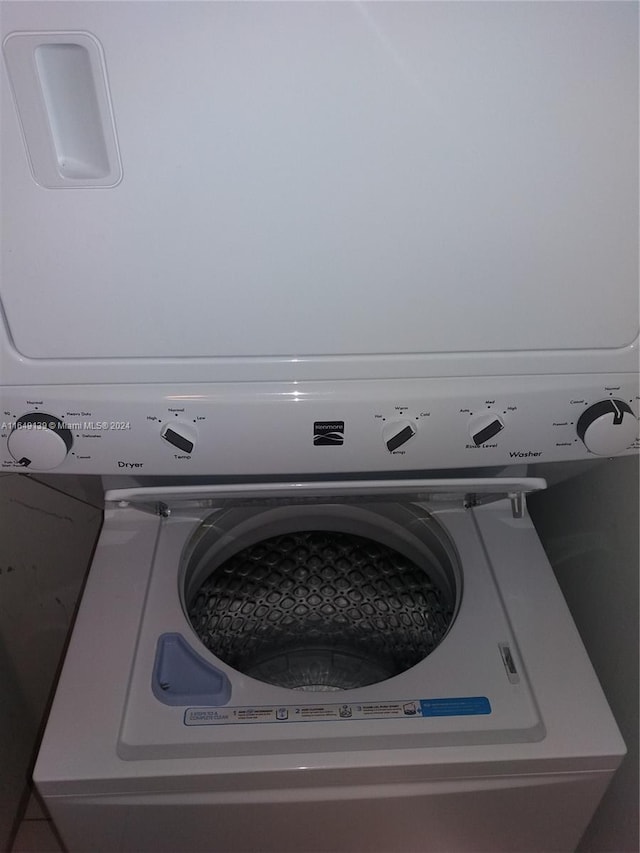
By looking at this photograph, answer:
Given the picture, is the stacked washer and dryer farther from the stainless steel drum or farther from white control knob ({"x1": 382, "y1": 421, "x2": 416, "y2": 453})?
the stainless steel drum

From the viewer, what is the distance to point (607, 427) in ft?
2.40

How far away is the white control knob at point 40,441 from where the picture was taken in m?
0.70

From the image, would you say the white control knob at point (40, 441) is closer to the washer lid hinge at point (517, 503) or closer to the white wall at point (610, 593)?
the washer lid hinge at point (517, 503)

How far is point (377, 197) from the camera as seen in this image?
0.60 meters

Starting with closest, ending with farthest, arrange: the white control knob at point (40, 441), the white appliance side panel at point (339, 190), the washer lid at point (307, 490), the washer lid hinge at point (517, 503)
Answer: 1. the white appliance side panel at point (339, 190)
2. the white control knob at point (40, 441)
3. the washer lid at point (307, 490)
4. the washer lid hinge at point (517, 503)

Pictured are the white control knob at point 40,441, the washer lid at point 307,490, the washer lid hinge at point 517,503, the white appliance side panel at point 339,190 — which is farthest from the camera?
the washer lid hinge at point 517,503

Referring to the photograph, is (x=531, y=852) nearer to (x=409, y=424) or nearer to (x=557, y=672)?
(x=557, y=672)

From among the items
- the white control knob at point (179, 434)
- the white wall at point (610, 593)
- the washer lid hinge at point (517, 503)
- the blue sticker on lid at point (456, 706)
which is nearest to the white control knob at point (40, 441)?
the white control knob at point (179, 434)

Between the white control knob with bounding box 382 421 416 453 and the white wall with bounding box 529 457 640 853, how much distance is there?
1.12 feet

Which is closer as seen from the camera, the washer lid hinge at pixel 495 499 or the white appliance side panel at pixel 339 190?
the white appliance side panel at pixel 339 190

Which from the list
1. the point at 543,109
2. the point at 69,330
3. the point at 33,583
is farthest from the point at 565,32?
the point at 33,583

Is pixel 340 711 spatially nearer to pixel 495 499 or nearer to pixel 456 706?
pixel 456 706

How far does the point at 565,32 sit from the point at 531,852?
0.89 meters

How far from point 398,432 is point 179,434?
23 cm
